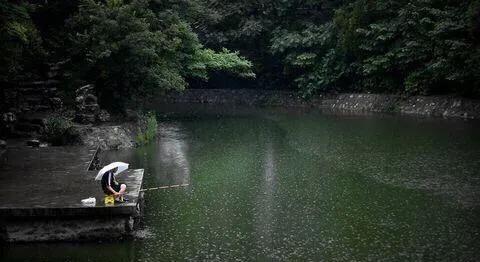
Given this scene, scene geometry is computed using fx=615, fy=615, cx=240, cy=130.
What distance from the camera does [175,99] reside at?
4412 cm

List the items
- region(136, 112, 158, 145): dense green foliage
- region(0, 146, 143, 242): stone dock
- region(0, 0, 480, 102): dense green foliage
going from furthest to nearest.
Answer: region(136, 112, 158, 145): dense green foliage < region(0, 0, 480, 102): dense green foliage < region(0, 146, 143, 242): stone dock

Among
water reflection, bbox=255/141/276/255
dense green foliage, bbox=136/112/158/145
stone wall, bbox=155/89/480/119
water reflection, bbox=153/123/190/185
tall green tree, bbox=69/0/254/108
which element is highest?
tall green tree, bbox=69/0/254/108

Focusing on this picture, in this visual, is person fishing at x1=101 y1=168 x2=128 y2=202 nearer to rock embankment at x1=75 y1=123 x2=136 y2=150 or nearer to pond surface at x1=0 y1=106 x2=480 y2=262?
pond surface at x1=0 y1=106 x2=480 y2=262

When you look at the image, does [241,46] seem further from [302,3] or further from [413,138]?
[413,138]

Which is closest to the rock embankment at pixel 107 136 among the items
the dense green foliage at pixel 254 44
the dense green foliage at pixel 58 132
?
the dense green foliage at pixel 58 132

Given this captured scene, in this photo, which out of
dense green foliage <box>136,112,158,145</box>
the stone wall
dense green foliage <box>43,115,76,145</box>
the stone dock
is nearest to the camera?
the stone dock

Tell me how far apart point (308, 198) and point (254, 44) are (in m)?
30.4

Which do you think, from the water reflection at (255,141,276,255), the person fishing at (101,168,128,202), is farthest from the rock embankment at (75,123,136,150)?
the person fishing at (101,168,128,202)

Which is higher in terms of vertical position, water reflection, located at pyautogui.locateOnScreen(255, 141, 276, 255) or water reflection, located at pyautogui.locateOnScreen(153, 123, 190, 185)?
water reflection, located at pyautogui.locateOnScreen(153, 123, 190, 185)

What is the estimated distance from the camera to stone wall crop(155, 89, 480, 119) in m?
28.9

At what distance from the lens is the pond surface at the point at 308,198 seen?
10508mm

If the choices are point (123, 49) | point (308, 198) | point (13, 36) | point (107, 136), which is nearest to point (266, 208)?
point (308, 198)

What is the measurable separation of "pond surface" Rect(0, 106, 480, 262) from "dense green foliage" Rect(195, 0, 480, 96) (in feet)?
14.7

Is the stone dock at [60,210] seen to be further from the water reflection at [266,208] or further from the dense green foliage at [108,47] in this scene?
the dense green foliage at [108,47]
